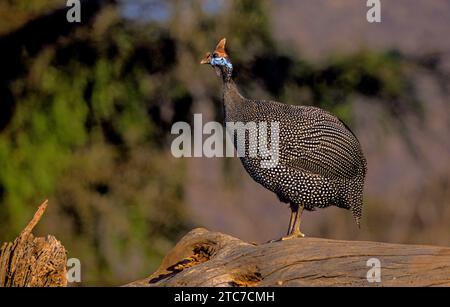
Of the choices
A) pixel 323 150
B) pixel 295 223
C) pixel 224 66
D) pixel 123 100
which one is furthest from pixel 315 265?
pixel 123 100

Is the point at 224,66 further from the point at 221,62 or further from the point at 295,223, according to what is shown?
the point at 295,223

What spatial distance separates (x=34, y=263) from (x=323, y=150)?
1385 mm

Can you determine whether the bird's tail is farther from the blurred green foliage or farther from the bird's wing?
the blurred green foliage

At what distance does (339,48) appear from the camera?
10.7m

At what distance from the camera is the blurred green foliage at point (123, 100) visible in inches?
394

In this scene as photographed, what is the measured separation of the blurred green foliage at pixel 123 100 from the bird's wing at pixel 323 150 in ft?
15.1

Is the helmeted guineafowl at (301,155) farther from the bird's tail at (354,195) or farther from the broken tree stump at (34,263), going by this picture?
the broken tree stump at (34,263)

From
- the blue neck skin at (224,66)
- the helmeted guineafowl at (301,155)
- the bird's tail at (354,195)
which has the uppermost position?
the blue neck skin at (224,66)

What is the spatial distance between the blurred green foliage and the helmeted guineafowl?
4.51 meters

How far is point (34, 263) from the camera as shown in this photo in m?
5.03

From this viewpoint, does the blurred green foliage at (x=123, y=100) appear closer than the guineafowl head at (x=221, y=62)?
No

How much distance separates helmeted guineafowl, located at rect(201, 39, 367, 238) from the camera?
17.3 feet

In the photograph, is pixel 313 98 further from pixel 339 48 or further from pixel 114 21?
pixel 114 21

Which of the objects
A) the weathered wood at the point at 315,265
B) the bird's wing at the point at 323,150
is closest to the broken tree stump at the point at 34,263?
the weathered wood at the point at 315,265
